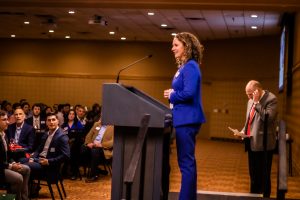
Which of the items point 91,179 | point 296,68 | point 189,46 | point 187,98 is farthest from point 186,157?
point 296,68

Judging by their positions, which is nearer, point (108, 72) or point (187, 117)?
point (187, 117)

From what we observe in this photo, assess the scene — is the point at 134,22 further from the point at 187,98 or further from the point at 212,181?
the point at 187,98

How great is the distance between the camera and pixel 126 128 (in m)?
3.76

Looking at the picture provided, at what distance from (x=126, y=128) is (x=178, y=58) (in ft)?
2.14

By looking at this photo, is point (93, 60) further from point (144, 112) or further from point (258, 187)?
point (144, 112)

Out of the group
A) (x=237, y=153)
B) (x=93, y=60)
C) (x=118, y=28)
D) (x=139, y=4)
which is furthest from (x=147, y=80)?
(x=139, y=4)

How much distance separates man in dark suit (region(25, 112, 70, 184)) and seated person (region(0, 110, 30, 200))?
34 cm

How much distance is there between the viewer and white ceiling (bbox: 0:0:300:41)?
13.4m

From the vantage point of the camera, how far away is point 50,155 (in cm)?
682

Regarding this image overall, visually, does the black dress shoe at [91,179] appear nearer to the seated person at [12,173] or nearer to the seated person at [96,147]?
the seated person at [96,147]

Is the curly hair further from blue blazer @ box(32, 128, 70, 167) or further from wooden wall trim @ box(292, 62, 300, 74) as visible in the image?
wooden wall trim @ box(292, 62, 300, 74)

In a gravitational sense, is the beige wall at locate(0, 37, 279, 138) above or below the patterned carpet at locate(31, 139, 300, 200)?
above

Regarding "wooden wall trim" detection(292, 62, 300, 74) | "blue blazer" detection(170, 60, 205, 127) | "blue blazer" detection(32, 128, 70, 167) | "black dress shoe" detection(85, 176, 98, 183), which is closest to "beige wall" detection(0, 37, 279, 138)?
"wooden wall trim" detection(292, 62, 300, 74)

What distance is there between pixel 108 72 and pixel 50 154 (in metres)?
14.0
